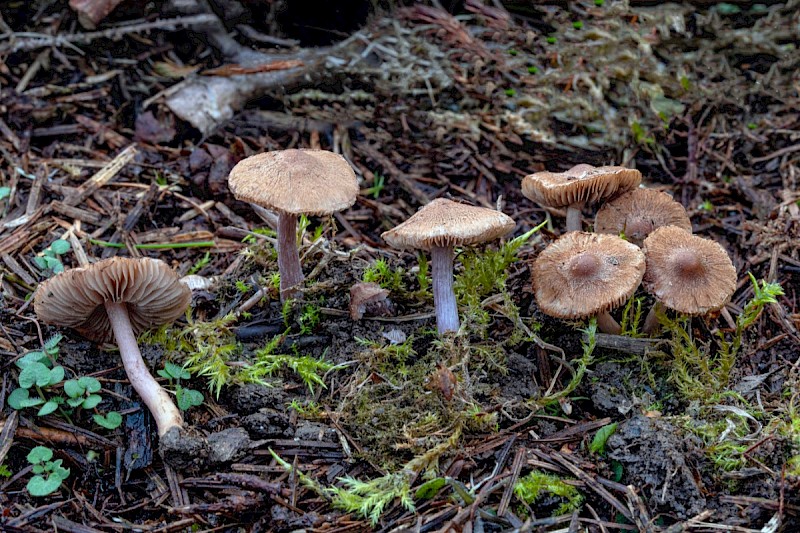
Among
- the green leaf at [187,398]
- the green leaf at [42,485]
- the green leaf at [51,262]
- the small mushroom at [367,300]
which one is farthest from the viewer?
the green leaf at [51,262]

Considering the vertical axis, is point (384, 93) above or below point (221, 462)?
above

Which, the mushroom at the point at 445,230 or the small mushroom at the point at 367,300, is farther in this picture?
the small mushroom at the point at 367,300

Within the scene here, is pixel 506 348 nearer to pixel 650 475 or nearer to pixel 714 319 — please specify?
pixel 650 475

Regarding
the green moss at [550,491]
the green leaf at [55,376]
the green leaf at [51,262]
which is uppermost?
the green leaf at [51,262]

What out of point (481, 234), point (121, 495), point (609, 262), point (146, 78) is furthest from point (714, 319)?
point (146, 78)

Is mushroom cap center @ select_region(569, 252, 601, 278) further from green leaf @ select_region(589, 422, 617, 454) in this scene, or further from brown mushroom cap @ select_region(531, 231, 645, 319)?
green leaf @ select_region(589, 422, 617, 454)

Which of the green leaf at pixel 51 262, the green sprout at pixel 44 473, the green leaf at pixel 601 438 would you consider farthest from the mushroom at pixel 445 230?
the green leaf at pixel 51 262

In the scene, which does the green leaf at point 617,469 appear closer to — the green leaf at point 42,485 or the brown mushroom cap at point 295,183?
the brown mushroom cap at point 295,183
